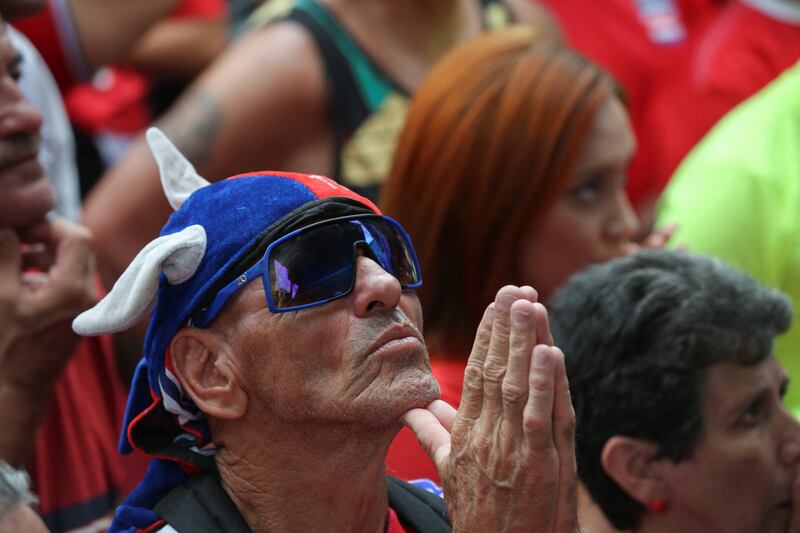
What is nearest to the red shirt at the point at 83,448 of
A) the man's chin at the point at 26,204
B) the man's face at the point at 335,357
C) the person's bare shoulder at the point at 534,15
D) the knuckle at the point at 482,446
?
the man's chin at the point at 26,204

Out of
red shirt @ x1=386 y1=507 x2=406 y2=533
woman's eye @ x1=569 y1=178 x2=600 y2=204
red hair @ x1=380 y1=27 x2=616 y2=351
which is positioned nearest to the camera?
red shirt @ x1=386 y1=507 x2=406 y2=533

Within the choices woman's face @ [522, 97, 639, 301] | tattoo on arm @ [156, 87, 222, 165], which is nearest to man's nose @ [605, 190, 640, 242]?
woman's face @ [522, 97, 639, 301]

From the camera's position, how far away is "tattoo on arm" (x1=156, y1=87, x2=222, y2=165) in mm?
3656

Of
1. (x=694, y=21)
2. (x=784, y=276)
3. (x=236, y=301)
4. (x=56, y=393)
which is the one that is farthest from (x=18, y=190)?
(x=694, y=21)

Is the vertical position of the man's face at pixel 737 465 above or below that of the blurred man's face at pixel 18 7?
below

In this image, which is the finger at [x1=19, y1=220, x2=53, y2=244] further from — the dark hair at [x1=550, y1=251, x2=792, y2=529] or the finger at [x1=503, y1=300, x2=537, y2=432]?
the finger at [x1=503, y1=300, x2=537, y2=432]

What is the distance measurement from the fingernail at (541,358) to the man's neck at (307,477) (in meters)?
0.38

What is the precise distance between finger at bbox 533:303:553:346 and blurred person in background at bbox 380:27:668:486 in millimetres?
1357

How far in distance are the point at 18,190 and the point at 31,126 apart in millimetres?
147

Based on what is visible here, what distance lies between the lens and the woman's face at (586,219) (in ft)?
10.6

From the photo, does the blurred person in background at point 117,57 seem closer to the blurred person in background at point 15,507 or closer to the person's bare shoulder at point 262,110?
the person's bare shoulder at point 262,110

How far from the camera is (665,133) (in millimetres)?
4543

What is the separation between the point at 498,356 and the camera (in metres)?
1.74

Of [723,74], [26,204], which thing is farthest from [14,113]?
[723,74]
